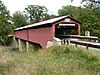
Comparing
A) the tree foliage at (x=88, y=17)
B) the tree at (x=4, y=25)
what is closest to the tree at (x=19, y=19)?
the tree foliage at (x=88, y=17)

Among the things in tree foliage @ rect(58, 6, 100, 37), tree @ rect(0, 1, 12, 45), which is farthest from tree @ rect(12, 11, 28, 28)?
tree @ rect(0, 1, 12, 45)

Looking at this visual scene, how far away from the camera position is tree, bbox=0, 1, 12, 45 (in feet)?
190

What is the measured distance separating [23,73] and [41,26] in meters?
21.1

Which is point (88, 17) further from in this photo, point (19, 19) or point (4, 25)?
point (19, 19)

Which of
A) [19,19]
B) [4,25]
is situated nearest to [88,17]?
[4,25]

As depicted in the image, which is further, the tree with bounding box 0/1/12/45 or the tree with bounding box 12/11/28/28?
the tree with bounding box 12/11/28/28

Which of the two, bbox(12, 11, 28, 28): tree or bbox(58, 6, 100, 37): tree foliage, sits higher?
bbox(58, 6, 100, 37): tree foliage

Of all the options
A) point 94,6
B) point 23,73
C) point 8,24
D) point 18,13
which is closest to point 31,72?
point 23,73

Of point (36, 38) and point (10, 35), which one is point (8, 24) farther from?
point (36, 38)

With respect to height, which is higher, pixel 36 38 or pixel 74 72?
pixel 74 72

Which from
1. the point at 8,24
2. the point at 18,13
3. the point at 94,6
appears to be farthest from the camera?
the point at 18,13

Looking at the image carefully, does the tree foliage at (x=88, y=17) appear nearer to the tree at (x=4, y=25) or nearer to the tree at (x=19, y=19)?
the tree at (x=19, y=19)

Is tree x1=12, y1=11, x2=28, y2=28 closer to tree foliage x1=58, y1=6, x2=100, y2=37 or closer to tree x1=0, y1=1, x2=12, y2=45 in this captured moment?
tree foliage x1=58, y1=6, x2=100, y2=37

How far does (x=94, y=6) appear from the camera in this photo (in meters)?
7.59
